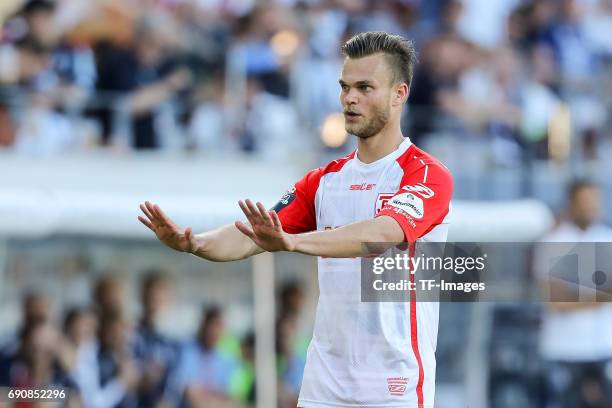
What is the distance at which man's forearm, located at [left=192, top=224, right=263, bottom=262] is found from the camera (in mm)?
5719

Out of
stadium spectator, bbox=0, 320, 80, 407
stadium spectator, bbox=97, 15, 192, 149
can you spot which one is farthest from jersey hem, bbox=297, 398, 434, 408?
stadium spectator, bbox=97, 15, 192, 149

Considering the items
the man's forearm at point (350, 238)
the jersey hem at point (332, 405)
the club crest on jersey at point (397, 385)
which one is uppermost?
A: the man's forearm at point (350, 238)

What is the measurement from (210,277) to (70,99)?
245 centimetres

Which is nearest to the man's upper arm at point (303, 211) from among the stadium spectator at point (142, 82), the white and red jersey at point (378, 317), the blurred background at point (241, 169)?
the white and red jersey at point (378, 317)

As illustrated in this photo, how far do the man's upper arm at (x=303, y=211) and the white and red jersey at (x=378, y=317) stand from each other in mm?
168

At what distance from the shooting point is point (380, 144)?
5.74 m

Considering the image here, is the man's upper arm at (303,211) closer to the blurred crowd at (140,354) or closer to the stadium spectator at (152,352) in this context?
the blurred crowd at (140,354)

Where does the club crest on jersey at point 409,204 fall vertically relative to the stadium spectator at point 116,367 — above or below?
above

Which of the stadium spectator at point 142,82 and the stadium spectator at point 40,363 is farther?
the stadium spectator at point 142,82

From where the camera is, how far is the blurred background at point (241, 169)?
34.5 ft

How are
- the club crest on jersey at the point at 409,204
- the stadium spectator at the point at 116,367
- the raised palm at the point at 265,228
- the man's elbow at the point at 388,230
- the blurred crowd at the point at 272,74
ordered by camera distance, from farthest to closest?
the blurred crowd at the point at 272,74 → the stadium spectator at the point at 116,367 → the club crest on jersey at the point at 409,204 → the man's elbow at the point at 388,230 → the raised palm at the point at 265,228

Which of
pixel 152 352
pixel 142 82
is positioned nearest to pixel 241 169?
pixel 142 82

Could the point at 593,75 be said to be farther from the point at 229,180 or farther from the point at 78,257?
the point at 78,257

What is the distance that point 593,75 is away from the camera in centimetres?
1495
